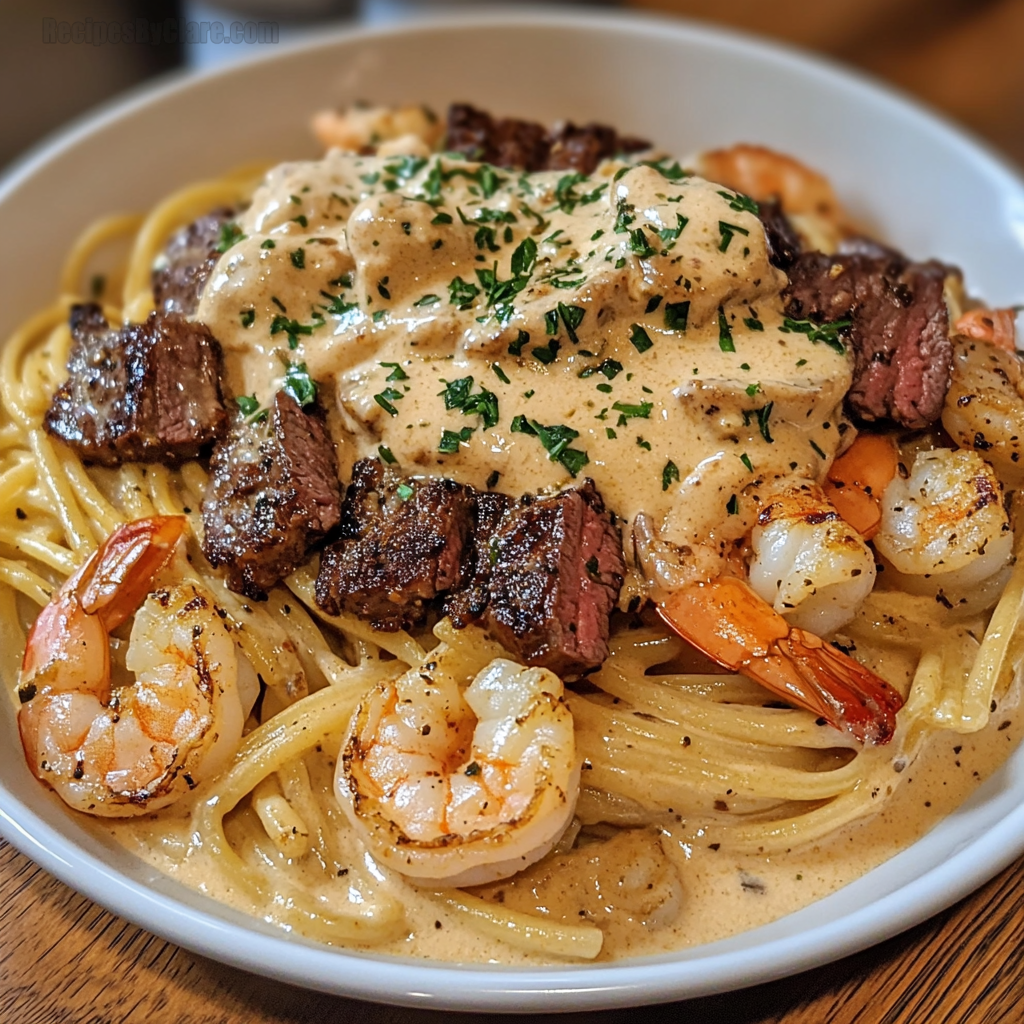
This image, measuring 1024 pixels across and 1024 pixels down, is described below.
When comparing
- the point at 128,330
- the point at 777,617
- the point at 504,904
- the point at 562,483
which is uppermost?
the point at 128,330

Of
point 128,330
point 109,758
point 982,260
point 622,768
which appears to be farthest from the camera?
point 982,260

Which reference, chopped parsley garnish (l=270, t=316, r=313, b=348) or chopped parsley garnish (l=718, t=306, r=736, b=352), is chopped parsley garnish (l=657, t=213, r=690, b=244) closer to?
chopped parsley garnish (l=718, t=306, r=736, b=352)

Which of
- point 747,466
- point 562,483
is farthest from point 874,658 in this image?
point 562,483

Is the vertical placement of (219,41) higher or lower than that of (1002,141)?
higher

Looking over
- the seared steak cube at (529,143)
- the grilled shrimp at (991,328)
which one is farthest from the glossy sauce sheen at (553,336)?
the seared steak cube at (529,143)

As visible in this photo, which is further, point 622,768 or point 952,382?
point 952,382

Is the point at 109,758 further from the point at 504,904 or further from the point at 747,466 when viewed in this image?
the point at 747,466

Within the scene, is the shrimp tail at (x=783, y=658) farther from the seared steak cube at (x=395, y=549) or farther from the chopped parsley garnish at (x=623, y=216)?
the chopped parsley garnish at (x=623, y=216)

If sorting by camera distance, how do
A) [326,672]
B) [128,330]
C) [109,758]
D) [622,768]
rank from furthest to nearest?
[128,330] → [326,672] → [622,768] → [109,758]
